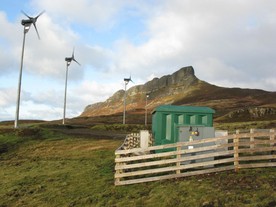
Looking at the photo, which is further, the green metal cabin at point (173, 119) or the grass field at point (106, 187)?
the green metal cabin at point (173, 119)

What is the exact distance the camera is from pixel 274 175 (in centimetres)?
1472

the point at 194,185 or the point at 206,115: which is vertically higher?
the point at 206,115

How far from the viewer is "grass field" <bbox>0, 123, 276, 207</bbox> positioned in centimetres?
1200

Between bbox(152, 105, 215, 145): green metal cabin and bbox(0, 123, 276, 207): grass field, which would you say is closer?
bbox(0, 123, 276, 207): grass field

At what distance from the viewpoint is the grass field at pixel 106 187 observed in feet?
39.4

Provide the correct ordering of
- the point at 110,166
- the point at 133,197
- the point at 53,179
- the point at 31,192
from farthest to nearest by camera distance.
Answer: the point at 110,166, the point at 53,179, the point at 31,192, the point at 133,197

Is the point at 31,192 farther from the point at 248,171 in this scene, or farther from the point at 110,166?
the point at 248,171

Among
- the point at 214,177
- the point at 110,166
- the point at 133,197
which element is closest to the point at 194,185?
the point at 214,177

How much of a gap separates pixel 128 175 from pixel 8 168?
1144cm

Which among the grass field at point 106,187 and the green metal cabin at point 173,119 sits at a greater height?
the green metal cabin at point 173,119

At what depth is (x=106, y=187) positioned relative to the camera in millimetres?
15094

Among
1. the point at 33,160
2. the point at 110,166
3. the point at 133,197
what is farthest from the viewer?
the point at 33,160

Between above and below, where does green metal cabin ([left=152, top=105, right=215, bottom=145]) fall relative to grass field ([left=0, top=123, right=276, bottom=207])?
above

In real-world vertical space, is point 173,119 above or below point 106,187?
above
